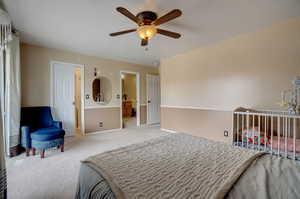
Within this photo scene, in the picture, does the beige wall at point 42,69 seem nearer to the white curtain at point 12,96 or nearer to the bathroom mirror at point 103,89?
the bathroom mirror at point 103,89

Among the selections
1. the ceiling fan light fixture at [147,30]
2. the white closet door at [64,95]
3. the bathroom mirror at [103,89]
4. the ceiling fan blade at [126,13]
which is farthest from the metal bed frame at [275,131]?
the white closet door at [64,95]

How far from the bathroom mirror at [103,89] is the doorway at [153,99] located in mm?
1582

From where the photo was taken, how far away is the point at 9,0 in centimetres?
196

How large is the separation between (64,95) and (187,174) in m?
4.06

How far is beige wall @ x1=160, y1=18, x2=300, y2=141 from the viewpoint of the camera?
2625 millimetres

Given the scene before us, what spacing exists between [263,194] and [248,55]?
120 inches

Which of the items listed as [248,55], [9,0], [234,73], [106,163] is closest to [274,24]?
[248,55]

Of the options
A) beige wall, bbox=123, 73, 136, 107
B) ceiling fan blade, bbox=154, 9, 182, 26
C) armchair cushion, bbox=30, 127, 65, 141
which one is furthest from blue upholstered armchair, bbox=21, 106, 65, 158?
beige wall, bbox=123, 73, 136, 107

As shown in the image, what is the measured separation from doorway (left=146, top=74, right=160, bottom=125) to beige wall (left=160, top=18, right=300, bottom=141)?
3.85ft

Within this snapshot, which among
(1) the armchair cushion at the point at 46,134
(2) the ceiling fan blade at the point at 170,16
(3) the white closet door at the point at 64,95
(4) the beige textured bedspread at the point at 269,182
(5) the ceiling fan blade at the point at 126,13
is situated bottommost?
(1) the armchair cushion at the point at 46,134

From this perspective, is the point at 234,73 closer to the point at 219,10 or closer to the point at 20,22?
the point at 219,10

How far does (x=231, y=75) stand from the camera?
3287mm

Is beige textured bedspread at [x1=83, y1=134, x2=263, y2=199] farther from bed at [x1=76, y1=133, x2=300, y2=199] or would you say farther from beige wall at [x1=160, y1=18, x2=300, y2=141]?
beige wall at [x1=160, y1=18, x2=300, y2=141]

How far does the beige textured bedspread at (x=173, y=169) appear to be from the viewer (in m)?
0.80
